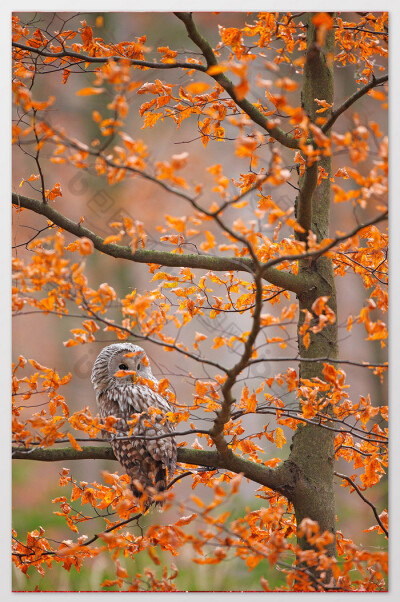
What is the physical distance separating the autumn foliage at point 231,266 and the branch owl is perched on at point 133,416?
2.1 inches

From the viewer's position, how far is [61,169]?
2.50 m

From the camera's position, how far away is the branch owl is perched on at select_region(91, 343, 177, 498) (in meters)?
1.78

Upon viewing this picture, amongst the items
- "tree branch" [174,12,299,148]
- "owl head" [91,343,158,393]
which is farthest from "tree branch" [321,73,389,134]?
"owl head" [91,343,158,393]

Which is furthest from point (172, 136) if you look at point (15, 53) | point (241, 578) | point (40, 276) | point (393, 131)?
point (241, 578)

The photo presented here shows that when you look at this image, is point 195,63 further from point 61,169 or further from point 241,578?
point 241,578

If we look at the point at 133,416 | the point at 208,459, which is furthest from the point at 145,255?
the point at 208,459

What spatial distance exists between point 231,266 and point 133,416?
1.59 feet

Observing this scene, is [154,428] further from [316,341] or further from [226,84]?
[226,84]

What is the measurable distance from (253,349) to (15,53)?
1.19 m

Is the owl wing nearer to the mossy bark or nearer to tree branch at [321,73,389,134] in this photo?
the mossy bark

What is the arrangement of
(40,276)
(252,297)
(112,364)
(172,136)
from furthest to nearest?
(172,136) < (112,364) < (252,297) < (40,276)

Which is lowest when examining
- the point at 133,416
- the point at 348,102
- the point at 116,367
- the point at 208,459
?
the point at 208,459

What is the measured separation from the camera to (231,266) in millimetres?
1699

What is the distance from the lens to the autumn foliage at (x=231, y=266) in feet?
4.18
